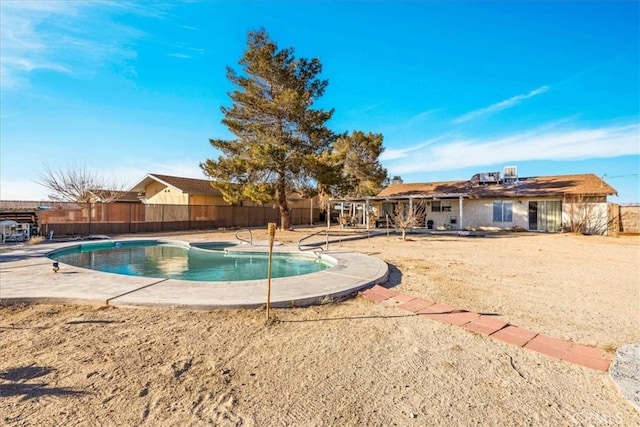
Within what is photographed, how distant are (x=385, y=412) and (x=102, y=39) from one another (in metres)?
13.4

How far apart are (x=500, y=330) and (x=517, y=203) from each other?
20341mm

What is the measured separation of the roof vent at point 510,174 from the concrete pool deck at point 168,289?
2067cm

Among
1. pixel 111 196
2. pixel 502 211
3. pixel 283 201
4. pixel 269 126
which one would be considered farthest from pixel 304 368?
pixel 111 196

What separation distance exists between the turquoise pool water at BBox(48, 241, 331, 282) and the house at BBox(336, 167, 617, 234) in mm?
10286

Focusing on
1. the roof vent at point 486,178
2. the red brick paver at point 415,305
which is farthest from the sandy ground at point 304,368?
the roof vent at point 486,178

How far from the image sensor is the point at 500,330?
4.19m

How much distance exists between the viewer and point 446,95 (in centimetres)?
1895

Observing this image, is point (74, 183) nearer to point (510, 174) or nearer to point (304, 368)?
point (304, 368)

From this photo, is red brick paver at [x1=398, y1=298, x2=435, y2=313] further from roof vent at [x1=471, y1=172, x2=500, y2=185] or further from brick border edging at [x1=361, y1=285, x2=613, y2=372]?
roof vent at [x1=471, y1=172, x2=500, y2=185]

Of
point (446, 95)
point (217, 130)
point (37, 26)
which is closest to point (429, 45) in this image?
point (446, 95)

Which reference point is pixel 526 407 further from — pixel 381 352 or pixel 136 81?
pixel 136 81

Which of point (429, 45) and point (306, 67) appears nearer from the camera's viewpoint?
point (429, 45)

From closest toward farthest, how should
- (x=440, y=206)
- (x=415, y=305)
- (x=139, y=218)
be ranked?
1. (x=415, y=305)
2. (x=139, y=218)
3. (x=440, y=206)

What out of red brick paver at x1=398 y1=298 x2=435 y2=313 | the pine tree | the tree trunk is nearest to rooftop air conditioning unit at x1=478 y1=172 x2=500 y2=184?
the pine tree
